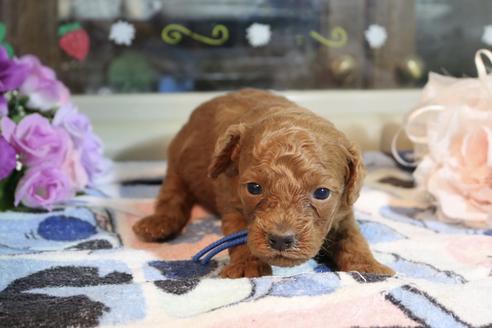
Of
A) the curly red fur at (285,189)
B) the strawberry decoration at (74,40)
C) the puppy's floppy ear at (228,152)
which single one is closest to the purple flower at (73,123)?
the curly red fur at (285,189)

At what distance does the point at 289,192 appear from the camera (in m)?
1.19

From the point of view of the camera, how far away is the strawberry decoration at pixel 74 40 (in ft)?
8.52

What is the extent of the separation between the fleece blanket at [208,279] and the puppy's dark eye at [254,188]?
6.2 inches

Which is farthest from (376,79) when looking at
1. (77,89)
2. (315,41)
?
(77,89)

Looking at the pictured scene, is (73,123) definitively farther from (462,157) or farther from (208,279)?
(462,157)

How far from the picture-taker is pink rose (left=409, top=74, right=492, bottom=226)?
170 cm

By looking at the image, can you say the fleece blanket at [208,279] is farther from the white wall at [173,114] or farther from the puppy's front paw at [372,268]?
the white wall at [173,114]

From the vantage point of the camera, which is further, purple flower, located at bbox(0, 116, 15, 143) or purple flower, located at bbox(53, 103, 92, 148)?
purple flower, located at bbox(53, 103, 92, 148)

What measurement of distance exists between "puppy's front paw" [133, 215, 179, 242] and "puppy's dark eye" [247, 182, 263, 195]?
42 centimetres

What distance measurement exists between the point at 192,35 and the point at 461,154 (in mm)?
1299

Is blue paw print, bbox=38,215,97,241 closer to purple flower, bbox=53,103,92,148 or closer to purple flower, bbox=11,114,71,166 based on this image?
purple flower, bbox=11,114,71,166

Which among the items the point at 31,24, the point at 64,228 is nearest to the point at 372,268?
the point at 64,228

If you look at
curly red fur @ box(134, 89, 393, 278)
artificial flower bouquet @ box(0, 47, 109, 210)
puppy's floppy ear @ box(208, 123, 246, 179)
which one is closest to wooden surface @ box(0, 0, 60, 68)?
artificial flower bouquet @ box(0, 47, 109, 210)

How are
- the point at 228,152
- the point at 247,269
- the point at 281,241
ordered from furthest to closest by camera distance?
the point at 228,152 → the point at 247,269 → the point at 281,241
